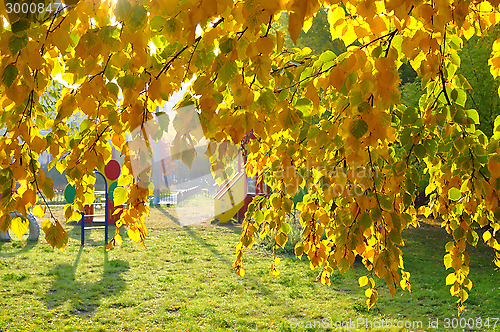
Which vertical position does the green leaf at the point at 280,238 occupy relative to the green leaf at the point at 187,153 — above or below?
below

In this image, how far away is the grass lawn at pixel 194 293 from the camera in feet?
12.7

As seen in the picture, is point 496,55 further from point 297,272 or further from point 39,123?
point 297,272

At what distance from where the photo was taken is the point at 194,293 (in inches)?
185

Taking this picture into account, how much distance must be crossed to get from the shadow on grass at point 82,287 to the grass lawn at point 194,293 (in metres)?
0.01

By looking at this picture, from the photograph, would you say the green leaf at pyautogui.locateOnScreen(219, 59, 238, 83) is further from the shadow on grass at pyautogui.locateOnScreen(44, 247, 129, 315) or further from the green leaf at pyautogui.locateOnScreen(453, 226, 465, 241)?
the shadow on grass at pyautogui.locateOnScreen(44, 247, 129, 315)

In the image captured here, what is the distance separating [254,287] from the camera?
4.94 metres

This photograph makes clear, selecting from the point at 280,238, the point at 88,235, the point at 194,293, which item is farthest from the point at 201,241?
the point at 280,238

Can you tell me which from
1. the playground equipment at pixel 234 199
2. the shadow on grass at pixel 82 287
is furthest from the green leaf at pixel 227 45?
the playground equipment at pixel 234 199

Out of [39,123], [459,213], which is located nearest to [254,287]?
[459,213]

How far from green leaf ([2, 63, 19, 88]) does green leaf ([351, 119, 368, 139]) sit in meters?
0.92

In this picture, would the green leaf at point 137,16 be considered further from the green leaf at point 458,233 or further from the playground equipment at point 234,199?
the playground equipment at point 234,199

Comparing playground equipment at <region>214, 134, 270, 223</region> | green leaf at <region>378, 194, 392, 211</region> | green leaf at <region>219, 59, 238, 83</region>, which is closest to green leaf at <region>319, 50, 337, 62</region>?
green leaf at <region>219, 59, 238, 83</region>

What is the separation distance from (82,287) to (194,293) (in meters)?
1.40

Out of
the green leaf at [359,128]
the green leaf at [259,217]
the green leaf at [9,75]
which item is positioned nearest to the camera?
the green leaf at [9,75]
